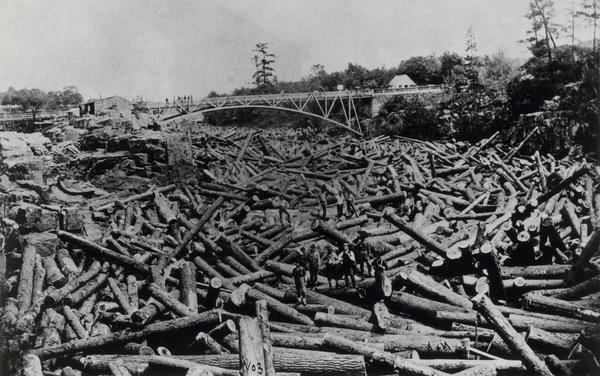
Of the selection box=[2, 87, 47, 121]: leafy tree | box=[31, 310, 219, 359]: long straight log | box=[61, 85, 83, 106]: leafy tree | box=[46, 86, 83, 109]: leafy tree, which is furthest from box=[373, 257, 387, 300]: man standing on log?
box=[61, 85, 83, 106]: leafy tree

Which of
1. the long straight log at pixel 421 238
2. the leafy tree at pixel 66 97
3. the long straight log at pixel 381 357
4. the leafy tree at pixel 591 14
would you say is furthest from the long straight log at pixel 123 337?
the leafy tree at pixel 66 97

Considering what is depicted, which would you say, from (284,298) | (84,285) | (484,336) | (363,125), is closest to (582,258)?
(484,336)

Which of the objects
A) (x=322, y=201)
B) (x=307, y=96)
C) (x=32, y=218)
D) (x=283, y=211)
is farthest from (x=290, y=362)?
(x=307, y=96)

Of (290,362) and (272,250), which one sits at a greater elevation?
(272,250)

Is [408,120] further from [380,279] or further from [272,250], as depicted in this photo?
[380,279]

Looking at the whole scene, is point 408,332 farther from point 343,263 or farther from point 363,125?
point 363,125

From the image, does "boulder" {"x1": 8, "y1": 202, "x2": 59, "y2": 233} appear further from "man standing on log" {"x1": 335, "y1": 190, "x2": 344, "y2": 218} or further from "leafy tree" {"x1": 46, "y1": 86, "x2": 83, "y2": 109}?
"leafy tree" {"x1": 46, "y1": 86, "x2": 83, "y2": 109}

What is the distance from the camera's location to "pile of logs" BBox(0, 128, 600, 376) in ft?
15.2

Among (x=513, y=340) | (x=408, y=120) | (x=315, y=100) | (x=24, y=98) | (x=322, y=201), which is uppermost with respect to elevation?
(x=24, y=98)

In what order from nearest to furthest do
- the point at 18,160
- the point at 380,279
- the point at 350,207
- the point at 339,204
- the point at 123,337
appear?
the point at 123,337, the point at 380,279, the point at 18,160, the point at 350,207, the point at 339,204

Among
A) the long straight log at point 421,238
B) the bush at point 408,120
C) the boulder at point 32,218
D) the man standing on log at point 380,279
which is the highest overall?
the bush at point 408,120

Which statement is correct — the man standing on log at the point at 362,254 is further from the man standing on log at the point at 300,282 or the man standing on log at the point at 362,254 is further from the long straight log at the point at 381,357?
the long straight log at the point at 381,357

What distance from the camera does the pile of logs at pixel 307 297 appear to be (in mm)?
4633

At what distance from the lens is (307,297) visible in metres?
6.55
